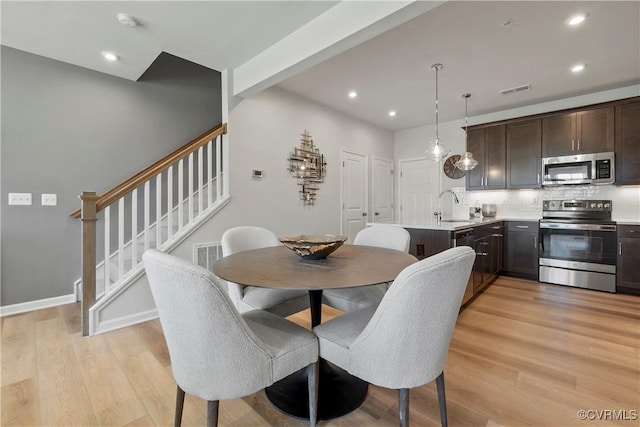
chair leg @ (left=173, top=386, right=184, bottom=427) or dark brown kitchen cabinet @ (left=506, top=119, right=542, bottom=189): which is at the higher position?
dark brown kitchen cabinet @ (left=506, top=119, right=542, bottom=189)

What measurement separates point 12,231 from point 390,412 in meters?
3.75

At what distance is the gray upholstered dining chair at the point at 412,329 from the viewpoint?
102 centimetres

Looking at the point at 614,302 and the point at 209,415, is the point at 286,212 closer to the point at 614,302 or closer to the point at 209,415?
the point at 209,415

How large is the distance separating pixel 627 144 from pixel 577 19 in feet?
7.14

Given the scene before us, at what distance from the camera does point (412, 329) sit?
1.06 m

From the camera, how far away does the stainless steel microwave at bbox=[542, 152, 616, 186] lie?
3.63 metres

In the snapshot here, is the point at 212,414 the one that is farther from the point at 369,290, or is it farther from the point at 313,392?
the point at 369,290

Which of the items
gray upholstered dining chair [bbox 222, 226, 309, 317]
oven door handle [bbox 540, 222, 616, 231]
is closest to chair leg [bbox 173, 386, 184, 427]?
gray upholstered dining chair [bbox 222, 226, 309, 317]

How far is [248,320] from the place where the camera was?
140cm

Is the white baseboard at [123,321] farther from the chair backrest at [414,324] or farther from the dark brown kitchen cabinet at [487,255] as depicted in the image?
the dark brown kitchen cabinet at [487,255]

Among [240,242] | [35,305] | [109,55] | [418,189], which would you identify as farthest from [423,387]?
[418,189]

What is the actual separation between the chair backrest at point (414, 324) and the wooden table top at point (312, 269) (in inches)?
6.9

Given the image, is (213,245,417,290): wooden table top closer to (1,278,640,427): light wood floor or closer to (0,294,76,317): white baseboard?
(1,278,640,427): light wood floor

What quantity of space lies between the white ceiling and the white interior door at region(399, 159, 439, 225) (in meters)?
1.93
